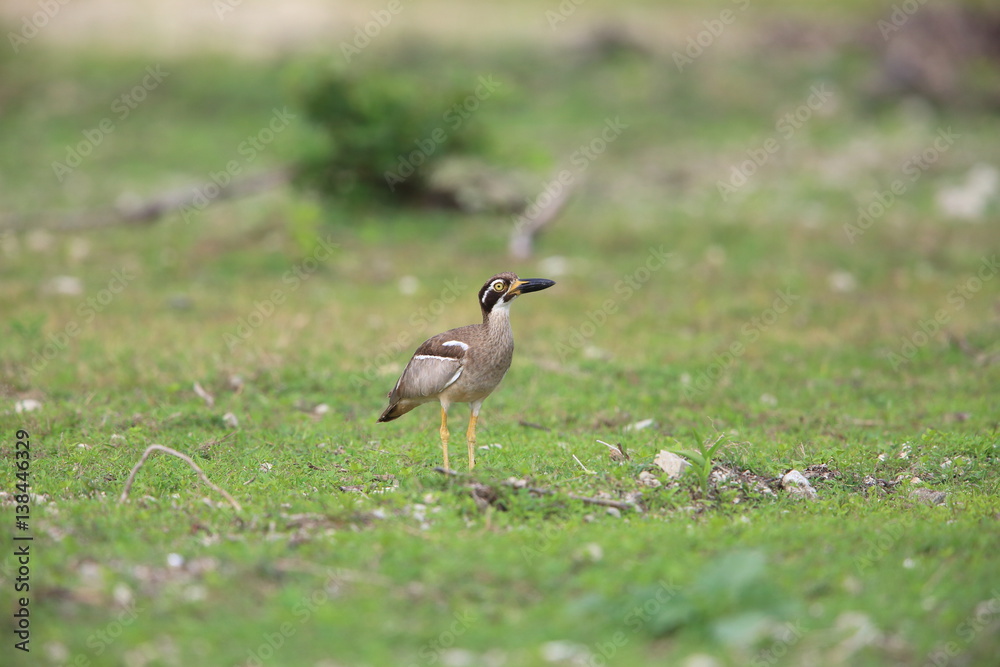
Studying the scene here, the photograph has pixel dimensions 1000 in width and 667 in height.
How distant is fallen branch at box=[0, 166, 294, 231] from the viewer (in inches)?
610

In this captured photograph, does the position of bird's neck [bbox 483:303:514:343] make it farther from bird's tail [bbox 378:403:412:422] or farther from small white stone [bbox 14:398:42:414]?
small white stone [bbox 14:398:42:414]

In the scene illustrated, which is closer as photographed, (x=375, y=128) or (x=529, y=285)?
(x=529, y=285)

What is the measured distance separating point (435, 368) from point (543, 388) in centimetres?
257

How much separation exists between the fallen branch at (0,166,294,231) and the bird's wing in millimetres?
8457

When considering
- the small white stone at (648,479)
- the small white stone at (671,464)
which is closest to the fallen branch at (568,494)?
the small white stone at (648,479)

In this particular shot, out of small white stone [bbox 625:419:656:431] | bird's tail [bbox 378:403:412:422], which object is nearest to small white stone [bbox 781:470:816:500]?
small white stone [bbox 625:419:656:431]

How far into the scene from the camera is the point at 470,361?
786cm

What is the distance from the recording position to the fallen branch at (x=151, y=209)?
50.8 ft

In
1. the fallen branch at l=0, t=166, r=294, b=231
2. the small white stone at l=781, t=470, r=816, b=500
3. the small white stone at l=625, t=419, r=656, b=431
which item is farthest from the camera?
the fallen branch at l=0, t=166, r=294, b=231

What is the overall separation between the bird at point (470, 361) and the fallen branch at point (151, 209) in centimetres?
849

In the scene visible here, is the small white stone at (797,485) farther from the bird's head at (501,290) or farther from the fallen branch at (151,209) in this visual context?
the fallen branch at (151,209)

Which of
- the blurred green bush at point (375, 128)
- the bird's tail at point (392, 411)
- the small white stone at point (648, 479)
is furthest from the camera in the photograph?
the blurred green bush at point (375, 128)

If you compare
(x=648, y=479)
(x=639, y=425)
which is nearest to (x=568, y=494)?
(x=648, y=479)

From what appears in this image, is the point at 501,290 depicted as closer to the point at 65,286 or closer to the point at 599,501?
the point at 599,501
